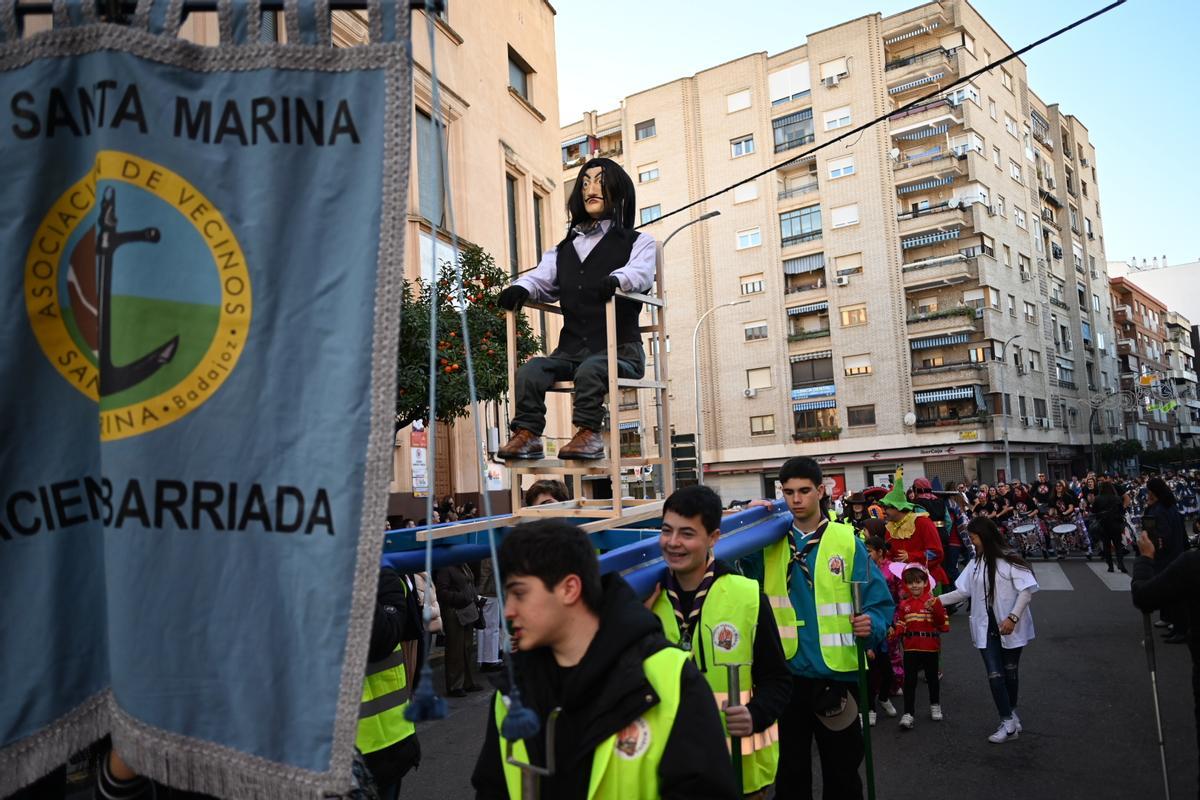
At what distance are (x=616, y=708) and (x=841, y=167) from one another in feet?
148

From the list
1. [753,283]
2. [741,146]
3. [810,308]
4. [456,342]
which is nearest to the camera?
[456,342]

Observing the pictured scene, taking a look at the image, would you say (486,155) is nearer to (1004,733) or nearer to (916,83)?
(1004,733)

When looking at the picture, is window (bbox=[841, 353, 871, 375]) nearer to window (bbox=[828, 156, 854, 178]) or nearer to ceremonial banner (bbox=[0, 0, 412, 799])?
window (bbox=[828, 156, 854, 178])

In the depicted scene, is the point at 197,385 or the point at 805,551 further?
the point at 805,551

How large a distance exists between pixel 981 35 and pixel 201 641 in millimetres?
51352

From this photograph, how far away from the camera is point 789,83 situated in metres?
45.5

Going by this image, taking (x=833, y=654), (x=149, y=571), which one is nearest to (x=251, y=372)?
(x=149, y=571)

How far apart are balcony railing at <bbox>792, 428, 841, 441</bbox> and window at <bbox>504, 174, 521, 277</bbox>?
27417mm

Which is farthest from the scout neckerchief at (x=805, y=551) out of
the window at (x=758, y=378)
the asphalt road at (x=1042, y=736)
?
the window at (x=758, y=378)

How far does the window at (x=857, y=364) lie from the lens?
140ft

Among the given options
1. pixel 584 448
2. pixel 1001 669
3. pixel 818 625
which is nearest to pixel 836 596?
pixel 818 625

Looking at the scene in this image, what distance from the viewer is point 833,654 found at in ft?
14.4

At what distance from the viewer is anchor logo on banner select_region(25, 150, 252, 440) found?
1.76 m

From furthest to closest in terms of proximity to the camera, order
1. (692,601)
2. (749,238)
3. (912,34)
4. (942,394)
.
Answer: (749,238) → (912,34) → (942,394) → (692,601)
